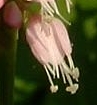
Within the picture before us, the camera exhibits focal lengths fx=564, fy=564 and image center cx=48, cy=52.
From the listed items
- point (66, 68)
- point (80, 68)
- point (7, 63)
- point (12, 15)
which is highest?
point (12, 15)

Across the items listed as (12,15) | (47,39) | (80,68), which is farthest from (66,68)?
(80,68)

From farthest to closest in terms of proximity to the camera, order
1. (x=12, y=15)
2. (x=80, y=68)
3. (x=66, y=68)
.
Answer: (x=80, y=68) → (x=66, y=68) → (x=12, y=15)

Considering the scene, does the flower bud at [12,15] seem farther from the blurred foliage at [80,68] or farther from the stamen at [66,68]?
the blurred foliage at [80,68]

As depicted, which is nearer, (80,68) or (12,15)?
(12,15)

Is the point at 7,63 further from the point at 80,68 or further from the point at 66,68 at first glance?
the point at 80,68

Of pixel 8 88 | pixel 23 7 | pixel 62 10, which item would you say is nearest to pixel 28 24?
pixel 23 7

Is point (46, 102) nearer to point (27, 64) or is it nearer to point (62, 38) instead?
point (27, 64)
